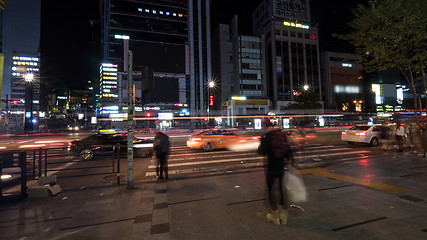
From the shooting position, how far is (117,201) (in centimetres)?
541

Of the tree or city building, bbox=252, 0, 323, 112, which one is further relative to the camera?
city building, bbox=252, 0, 323, 112

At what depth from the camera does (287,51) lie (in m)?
71.6

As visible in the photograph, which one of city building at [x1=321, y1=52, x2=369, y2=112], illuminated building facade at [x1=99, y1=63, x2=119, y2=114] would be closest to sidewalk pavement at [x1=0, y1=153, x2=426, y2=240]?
illuminated building facade at [x1=99, y1=63, x2=119, y2=114]

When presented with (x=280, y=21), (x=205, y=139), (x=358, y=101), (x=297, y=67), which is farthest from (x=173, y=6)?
(x=205, y=139)

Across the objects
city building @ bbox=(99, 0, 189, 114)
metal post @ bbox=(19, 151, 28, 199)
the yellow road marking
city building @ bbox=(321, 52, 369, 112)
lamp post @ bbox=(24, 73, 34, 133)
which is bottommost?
the yellow road marking

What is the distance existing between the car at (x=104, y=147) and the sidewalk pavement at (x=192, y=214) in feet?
18.7

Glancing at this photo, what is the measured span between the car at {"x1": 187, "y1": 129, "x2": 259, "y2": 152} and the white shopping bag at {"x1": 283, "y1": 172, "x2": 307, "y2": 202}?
21.0 ft

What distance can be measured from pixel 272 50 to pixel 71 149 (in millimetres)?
69203

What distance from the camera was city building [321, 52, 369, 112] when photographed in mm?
79681

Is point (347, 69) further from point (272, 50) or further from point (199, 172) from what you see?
point (199, 172)

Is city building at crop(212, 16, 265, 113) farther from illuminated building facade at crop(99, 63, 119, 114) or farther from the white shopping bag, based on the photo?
the white shopping bag

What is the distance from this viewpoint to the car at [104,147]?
11801 millimetres

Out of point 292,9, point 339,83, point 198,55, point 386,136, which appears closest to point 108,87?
point 198,55

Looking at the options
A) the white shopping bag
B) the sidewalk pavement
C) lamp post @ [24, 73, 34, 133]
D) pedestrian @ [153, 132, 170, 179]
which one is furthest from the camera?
lamp post @ [24, 73, 34, 133]
